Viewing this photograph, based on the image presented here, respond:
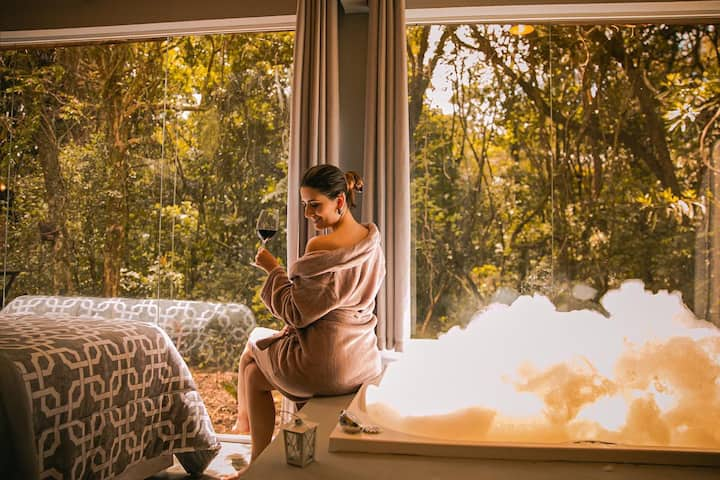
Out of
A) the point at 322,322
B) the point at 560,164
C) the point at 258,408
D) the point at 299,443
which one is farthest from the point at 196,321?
the point at 560,164

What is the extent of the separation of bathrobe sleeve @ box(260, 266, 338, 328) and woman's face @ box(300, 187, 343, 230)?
0.27 m

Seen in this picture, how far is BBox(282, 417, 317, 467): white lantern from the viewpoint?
4.71ft

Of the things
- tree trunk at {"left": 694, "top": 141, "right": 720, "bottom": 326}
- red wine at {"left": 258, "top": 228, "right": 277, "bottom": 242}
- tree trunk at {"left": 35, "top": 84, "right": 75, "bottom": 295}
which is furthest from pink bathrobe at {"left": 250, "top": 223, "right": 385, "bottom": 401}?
tree trunk at {"left": 35, "top": 84, "right": 75, "bottom": 295}

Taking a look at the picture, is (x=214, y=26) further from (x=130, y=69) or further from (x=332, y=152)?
(x=332, y=152)

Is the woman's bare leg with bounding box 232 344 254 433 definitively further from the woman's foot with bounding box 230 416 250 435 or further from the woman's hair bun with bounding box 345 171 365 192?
the woman's hair bun with bounding box 345 171 365 192

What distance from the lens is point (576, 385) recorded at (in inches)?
68.0

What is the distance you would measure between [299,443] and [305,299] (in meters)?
0.76

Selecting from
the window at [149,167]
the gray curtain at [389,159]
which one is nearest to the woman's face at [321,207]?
the gray curtain at [389,159]

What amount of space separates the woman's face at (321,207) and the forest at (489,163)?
34.2 inches

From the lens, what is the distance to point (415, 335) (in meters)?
3.09

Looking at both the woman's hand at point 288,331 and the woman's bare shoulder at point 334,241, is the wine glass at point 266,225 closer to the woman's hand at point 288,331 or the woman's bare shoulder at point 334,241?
the woman's bare shoulder at point 334,241

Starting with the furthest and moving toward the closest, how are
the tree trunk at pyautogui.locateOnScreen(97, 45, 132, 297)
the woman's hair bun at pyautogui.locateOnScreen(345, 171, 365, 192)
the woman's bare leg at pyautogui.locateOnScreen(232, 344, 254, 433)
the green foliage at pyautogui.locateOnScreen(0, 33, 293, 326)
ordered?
the tree trunk at pyautogui.locateOnScreen(97, 45, 132, 297) < the green foliage at pyautogui.locateOnScreen(0, 33, 293, 326) < the woman's hair bun at pyautogui.locateOnScreen(345, 171, 365, 192) < the woman's bare leg at pyautogui.locateOnScreen(232, 344, 254, 433)

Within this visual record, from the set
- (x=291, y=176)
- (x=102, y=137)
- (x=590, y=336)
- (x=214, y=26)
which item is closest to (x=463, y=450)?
(x=590, y=336)

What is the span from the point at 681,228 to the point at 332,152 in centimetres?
189
